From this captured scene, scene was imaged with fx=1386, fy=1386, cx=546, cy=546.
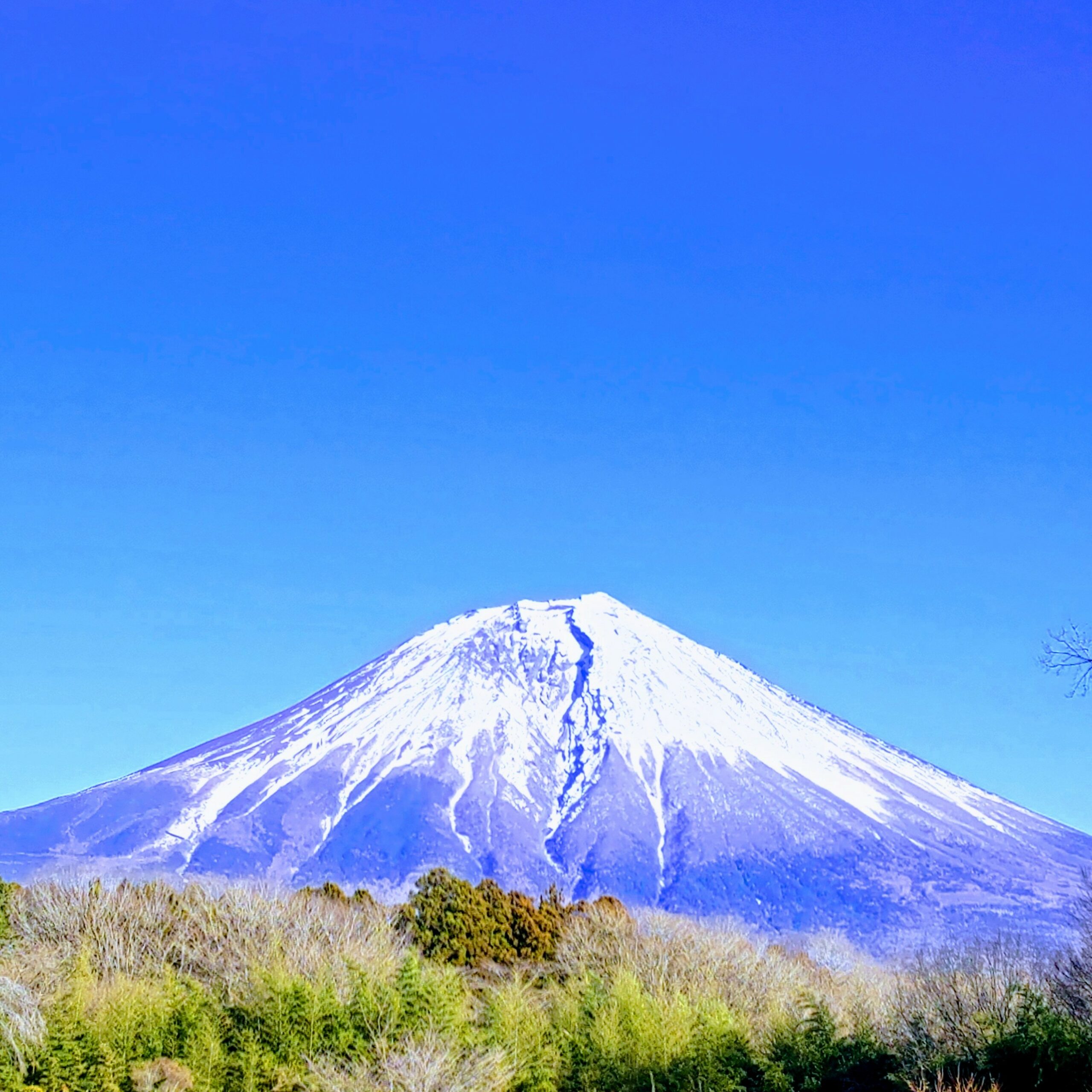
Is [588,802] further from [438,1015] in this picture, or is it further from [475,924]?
[438,1015]

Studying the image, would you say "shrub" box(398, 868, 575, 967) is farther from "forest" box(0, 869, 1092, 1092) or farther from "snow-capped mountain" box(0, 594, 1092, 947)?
"snow-capped mountain" box(0, 594, 1092, 947)

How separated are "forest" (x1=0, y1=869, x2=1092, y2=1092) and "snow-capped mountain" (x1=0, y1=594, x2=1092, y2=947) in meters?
99.2

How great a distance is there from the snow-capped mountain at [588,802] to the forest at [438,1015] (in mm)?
99197

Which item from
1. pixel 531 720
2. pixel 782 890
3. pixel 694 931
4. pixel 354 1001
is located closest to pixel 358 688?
pixel 531 720

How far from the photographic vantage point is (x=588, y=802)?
167750 mm

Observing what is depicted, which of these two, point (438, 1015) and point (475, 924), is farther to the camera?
point (475, 924)

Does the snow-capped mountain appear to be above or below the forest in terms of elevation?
above

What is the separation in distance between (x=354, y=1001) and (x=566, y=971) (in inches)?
451

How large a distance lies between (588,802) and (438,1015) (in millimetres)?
145987

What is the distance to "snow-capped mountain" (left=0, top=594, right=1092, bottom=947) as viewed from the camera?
147250mm

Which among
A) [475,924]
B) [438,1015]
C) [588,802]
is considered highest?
[588,802]

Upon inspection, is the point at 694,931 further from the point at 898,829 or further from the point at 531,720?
the point at 531,720

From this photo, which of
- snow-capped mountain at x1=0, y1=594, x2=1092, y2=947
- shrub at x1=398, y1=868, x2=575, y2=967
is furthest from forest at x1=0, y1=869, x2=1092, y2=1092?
snow-capped mountain at x1=0, y1=594, x2=1092, y2=947

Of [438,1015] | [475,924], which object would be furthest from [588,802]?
[438,1015]
